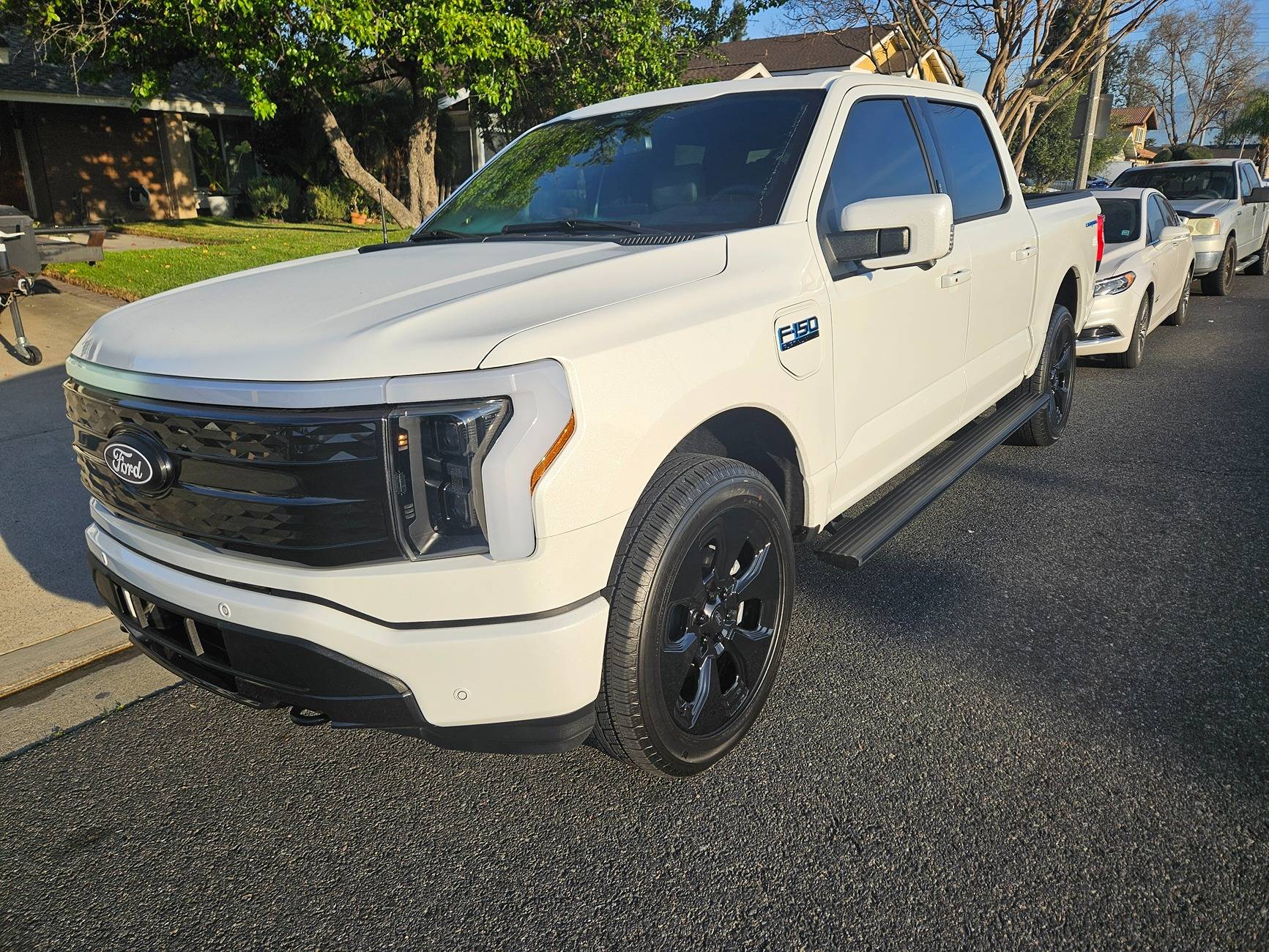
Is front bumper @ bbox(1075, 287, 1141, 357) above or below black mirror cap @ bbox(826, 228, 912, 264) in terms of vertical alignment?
below

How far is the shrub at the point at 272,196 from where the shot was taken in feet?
70.6

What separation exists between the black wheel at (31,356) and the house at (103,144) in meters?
14.1

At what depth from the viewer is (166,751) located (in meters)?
2.94

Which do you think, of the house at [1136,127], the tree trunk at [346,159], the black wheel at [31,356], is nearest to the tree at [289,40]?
the tree trunk at [346,159]

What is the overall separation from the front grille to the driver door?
157 cm

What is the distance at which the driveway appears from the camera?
3.77 m

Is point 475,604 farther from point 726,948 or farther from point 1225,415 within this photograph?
A: point 1225,415

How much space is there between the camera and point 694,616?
8.41 ft

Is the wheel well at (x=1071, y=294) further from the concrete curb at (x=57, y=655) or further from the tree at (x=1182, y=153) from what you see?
the tree at (x=1182, y=153)

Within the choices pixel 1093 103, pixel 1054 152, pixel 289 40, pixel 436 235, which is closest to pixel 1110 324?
pixel 436 235

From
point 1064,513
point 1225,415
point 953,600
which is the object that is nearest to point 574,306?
point 953,600

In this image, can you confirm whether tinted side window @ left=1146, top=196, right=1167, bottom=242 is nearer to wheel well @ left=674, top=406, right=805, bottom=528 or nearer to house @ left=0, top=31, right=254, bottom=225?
wheel well @ left=674, top=406, right=805, bottom=528

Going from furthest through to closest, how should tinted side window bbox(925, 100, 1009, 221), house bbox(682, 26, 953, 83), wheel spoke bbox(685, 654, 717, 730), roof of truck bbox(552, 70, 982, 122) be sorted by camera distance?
house bbox(682, 26, 953, 83)
tinted side window bbox(925, 100, 1009, 221)
roof of truck bbox(552, 70, 982, 122)
wheel spoke bbox(685, 654, 717, 730)

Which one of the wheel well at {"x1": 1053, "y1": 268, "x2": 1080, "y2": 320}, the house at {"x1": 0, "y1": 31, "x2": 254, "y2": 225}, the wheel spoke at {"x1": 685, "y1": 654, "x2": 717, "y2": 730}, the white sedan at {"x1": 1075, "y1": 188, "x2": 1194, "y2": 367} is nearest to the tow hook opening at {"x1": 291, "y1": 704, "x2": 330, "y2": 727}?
the wheel spoke at {"x1": 685, "y1": 654, "x2": 717, "y2": 730}
